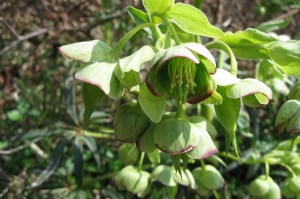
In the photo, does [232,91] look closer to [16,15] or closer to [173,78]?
[173,78]

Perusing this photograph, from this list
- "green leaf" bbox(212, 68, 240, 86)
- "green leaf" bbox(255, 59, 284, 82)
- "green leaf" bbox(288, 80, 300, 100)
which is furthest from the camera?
"green leaf" bbox(255, 59, 284, 82)

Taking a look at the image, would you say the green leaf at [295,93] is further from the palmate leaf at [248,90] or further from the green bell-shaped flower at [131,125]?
the green bell-shaped flower at [131,125]

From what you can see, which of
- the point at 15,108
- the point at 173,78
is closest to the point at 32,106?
the point at 15,108

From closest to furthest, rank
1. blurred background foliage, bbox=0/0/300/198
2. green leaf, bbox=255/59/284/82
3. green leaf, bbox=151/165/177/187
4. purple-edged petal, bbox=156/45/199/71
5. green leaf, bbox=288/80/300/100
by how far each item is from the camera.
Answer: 1. purple-edged petal, bbox=156/45/199/71
2. green leaf, bbox=288/80/300/100
3. green leaf, bbox=151/165/177/187
4. green leaf, bbox=255/59/284/82
5. blurred background foliage, bbox=0/0/300/198

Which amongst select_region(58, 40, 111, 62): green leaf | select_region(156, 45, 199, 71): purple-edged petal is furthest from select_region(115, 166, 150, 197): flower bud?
select_region(156, 45, 199, 71): purple-edged petal

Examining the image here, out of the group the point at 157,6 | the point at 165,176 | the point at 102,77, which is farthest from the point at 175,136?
the point at 165,176

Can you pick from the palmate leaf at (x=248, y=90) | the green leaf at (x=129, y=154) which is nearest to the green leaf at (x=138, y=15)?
the palmate leaf at (x=248, y=90)

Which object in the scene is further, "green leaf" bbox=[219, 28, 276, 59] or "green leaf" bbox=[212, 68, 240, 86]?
"green leaf" bbox=[219, 28, 276, 59]

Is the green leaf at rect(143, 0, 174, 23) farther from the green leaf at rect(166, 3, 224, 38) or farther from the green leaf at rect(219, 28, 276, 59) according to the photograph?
the green leaf at rect(219, 28, 276, 59)

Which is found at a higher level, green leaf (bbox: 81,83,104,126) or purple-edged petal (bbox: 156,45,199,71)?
purple-edged petal (bbox: 156,45,199,71)

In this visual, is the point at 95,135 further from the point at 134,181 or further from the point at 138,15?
the point at 138,15
